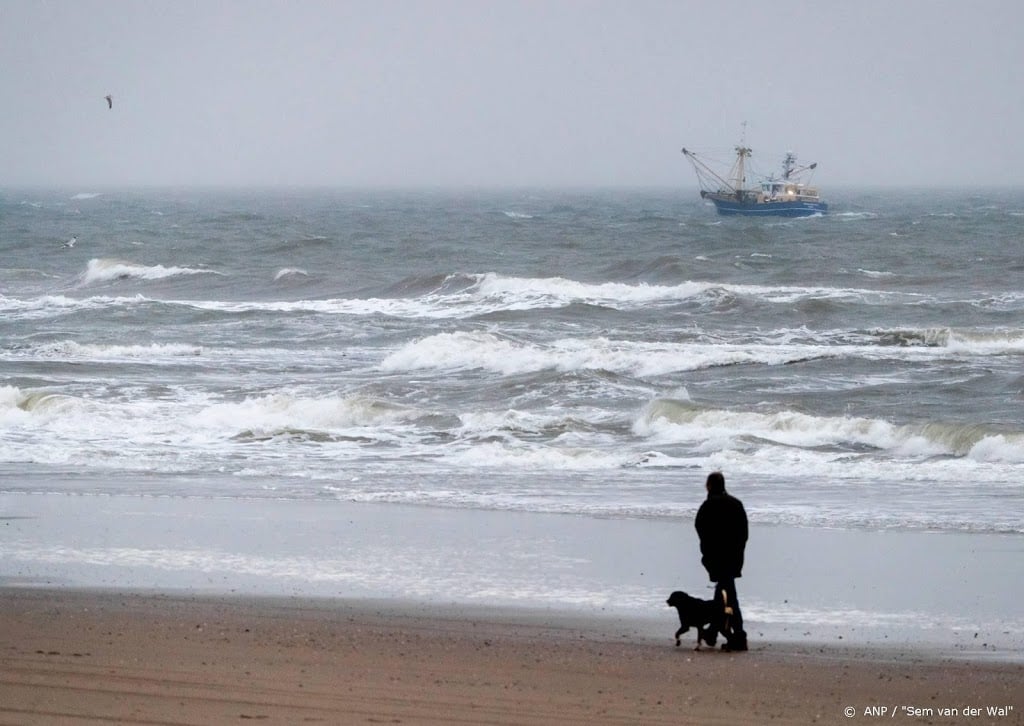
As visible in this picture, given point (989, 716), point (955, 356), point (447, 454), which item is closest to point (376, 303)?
point (955, 356)

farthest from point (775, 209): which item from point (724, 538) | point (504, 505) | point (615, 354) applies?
point (724, 538)

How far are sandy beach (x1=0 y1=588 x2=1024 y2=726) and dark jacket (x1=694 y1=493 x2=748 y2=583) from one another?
48cm

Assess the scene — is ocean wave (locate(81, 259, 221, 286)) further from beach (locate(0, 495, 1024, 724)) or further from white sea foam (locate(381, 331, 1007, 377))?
beach (locate(0, 495, 1024, 724))

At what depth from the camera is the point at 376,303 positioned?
36.5 meters

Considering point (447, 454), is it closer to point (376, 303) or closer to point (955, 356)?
point (955, 356)

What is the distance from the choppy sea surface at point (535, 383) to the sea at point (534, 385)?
0.08m

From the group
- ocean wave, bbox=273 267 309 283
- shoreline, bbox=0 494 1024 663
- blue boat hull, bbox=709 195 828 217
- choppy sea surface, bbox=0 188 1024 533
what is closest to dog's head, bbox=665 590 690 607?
shoreline, bbox=0 494 1024 663

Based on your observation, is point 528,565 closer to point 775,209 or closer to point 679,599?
point 679,599

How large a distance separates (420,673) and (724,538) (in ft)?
6.87

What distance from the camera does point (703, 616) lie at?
7.50 metres

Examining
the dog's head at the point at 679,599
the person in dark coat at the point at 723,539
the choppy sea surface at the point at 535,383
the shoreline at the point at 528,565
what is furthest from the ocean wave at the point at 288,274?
the dog's head at the point at 679,599

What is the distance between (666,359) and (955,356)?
20.2 ft

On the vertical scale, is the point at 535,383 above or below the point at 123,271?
below

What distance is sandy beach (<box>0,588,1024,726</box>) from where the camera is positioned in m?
5.83
